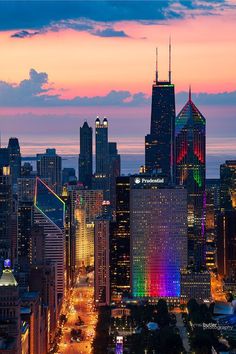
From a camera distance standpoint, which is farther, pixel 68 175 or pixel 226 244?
pixel 68 175

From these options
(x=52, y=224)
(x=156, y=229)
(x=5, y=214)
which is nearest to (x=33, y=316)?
(x=5, y=214)

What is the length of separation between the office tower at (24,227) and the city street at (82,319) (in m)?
3.32

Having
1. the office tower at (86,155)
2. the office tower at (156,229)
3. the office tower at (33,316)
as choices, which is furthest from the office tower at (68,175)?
the office tower at (33,316)

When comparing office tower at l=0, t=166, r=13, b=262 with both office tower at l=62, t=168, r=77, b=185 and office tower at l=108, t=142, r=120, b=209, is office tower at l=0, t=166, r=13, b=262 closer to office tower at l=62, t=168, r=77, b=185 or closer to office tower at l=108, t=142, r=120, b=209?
office tower at l=108, t=142, r=120, b=209

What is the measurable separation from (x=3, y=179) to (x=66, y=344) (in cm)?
738

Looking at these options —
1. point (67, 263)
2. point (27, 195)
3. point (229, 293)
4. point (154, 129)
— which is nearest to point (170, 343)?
point (229, 293)

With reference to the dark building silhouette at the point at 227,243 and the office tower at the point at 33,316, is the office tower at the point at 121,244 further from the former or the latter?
the office tower at the point at 33,316

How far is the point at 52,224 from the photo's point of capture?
5550cm

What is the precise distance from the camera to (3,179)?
44281 mm

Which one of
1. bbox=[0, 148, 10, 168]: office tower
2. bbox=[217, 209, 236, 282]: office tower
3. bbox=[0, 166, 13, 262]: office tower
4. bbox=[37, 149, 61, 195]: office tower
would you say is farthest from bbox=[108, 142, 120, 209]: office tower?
bbox=[0, 166, 13, 262]: office tower

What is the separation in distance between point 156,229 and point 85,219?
16616mm

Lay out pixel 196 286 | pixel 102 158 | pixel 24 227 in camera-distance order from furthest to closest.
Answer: pixel 102 158 < pixel 24 227 < pixel 196 286

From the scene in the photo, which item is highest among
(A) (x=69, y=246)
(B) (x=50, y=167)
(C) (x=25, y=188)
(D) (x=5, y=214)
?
(B) (x=50, y=167)

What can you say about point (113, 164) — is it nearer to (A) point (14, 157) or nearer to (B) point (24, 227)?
(A) point (14, 157)
